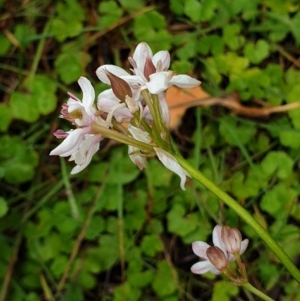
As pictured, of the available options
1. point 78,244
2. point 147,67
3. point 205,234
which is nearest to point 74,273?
point 78,244

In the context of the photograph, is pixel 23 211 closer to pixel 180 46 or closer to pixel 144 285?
pixel 144 285

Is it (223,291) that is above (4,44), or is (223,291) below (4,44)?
below

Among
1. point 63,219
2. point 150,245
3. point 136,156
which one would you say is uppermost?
point 136,156

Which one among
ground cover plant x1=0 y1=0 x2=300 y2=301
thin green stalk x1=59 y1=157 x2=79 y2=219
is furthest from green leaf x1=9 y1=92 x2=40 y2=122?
thin green stalk x1=59 y1=157 x2=79 y2=219

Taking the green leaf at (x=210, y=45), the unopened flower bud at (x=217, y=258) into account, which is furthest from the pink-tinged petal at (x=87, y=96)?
the green leaf at (x=210, y=45)

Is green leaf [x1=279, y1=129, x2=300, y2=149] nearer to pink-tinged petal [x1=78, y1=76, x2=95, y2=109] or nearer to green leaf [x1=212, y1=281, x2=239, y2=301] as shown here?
green leaf [x1=212, y1=281, x2=239, y2=301]

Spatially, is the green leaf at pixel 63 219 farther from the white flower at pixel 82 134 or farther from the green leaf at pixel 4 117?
the white flower at pixel 82 134

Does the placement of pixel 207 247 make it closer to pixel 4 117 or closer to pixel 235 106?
pixel 235 106

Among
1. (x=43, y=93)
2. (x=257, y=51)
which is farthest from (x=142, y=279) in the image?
(x=257, y=51)
